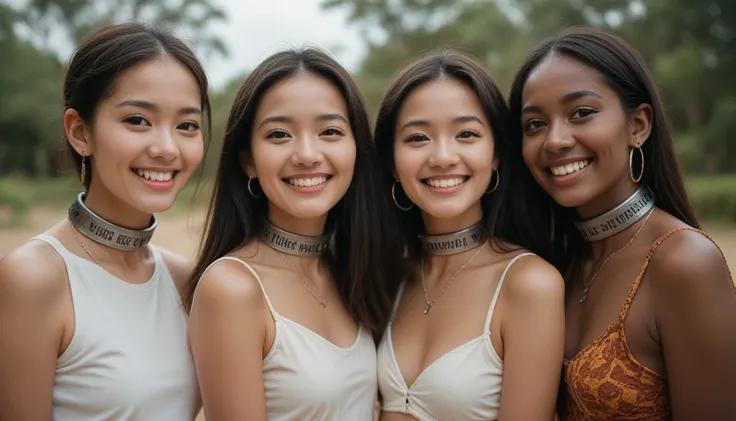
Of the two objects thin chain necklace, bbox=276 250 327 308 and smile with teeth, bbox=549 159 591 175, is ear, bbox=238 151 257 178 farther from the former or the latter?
smile with teeth, bbox=549 159 591 175

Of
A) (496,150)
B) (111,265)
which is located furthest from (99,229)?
(496,150)

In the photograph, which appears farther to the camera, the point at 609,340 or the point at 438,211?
the point at 438,211

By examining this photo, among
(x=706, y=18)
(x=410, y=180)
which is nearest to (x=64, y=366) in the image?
(x=410, y=180)

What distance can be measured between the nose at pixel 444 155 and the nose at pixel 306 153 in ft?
1.51

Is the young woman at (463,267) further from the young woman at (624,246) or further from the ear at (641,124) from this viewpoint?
the ear at (641,124)

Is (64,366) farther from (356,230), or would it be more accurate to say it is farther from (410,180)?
(410,180)

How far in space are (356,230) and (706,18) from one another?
54.6 ft

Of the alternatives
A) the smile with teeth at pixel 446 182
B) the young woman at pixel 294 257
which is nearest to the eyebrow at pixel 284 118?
the young woman at pixel 294 257

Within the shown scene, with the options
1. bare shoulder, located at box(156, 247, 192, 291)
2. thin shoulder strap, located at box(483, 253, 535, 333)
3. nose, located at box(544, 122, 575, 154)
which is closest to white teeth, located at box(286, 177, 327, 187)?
bare shoulder, located at box(156, 247, 192, 291)

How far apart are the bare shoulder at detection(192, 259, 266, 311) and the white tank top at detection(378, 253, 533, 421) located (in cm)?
70

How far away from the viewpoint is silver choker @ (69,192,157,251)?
2736mm

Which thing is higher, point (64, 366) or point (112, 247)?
point (112, 247)

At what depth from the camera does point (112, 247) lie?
2.77 m

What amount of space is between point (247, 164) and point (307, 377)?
0.94 metres
